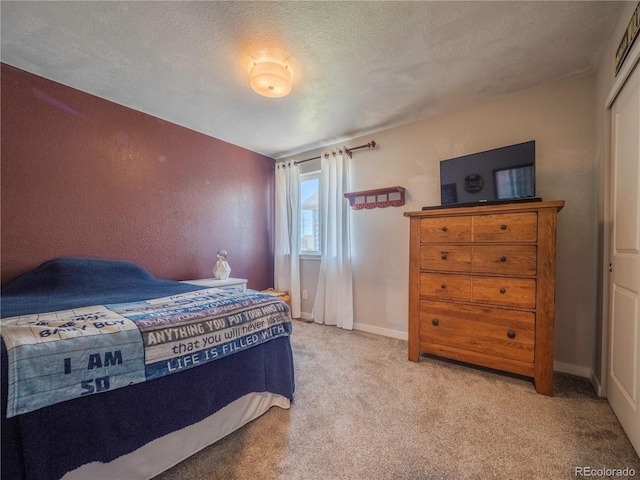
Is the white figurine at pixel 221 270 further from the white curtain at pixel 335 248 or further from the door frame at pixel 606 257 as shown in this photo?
the door frame at pixel 606 257

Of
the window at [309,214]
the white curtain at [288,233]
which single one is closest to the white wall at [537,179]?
the window at [309,214]

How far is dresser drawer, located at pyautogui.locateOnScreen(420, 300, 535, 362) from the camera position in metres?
1.81

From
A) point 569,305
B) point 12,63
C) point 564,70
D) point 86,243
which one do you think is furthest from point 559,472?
point 12,63

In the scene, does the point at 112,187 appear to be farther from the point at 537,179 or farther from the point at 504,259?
the point at 537,179

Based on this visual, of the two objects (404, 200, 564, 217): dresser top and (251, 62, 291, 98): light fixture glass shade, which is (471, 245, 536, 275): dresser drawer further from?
(251, 62, 291, 98): light fixture glass shade

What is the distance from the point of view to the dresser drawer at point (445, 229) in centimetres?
202

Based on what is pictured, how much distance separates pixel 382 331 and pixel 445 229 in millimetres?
1433

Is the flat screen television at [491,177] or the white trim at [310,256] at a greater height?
the flat screen television at [491,177]

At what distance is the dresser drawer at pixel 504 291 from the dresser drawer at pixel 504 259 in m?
0.06

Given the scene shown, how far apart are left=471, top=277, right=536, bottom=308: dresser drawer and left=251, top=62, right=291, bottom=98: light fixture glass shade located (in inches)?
79.9

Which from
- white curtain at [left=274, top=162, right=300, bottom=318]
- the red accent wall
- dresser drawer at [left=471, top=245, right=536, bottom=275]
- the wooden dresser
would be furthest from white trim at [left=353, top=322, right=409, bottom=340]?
the red accent wall

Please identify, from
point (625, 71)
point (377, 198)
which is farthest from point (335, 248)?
point (625, 71)

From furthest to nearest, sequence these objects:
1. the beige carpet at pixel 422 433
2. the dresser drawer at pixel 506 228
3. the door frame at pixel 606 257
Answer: the dresser drawer at pixel 506 228
the door frame at pixel 606 257
the beige carpet at pixel 422 433

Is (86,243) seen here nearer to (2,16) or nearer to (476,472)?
(2,16)
